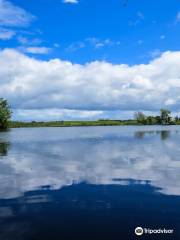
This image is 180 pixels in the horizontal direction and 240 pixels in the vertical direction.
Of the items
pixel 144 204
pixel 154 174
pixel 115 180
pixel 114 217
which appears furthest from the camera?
pixel 154 174

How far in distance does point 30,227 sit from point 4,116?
126 metres

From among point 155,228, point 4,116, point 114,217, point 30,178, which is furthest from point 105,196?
point 4,116

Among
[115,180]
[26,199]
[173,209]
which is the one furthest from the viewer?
[115,180]

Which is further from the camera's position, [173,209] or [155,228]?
[173,209]

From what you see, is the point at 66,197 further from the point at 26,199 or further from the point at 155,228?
the point at 155,228

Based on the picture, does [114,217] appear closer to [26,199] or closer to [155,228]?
[155,228]

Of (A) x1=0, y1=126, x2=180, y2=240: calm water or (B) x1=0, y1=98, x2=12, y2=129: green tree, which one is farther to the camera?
(B) x1=0, y1=98, x2=12, y2=129: green tree

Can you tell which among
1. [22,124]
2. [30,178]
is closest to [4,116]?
[22,124]

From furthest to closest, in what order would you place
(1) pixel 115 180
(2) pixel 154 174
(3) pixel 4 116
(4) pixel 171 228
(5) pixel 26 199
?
(3) pixel 4 116 < (2) pixel 154 174 < (1) pixel 115 180 < (5) pixel 26 199 < (4) pixel 171 228

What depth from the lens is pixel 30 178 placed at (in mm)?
23172

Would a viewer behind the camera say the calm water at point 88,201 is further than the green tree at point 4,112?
No

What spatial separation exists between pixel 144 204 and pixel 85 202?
2710 mm

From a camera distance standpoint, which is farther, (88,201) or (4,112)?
(4,112)

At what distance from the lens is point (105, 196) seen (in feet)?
57.9
